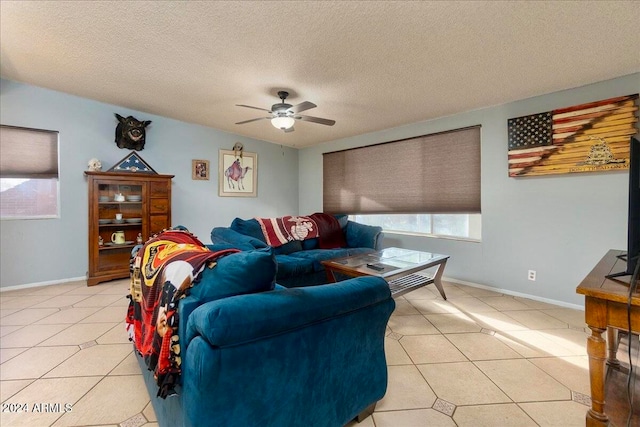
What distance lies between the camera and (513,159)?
3.20m

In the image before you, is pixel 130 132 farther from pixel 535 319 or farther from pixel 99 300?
pixel 535 319

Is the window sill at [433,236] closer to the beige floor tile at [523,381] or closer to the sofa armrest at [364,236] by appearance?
the sofa armrest at [364,236]

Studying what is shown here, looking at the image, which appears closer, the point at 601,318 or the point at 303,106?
the point at 601,318

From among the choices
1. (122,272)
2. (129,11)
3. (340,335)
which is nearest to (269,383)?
(340,335)

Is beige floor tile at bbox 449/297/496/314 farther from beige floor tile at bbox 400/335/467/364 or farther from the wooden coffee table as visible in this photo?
beige floor tile at bbox 400/335/467/364

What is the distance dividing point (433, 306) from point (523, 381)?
48.0 inches

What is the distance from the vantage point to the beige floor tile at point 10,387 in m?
1.59

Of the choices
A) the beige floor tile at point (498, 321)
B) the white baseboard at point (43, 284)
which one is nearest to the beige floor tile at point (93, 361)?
the white baseboard at point (43, 284)

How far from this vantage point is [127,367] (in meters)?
1.88

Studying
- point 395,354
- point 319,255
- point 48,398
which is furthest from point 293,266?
point 48,398

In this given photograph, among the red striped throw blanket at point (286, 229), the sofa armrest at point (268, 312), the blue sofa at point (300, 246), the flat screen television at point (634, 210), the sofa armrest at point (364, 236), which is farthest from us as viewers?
the sofa armrest at point (364, 236)

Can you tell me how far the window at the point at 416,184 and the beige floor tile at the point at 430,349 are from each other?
1919 mm

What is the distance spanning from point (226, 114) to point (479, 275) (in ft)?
13.4

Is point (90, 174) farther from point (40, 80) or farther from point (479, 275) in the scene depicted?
point (479, 275)
